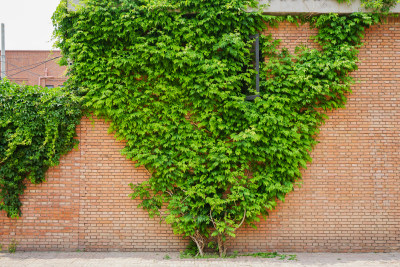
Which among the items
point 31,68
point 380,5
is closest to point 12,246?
point 380,5

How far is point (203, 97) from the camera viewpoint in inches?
236

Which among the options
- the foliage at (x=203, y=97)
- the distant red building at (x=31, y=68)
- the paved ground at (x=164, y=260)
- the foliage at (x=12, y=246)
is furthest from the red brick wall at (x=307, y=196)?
the distant red building at (x=31, y=68)

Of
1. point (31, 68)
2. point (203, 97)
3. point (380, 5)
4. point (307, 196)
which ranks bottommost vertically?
point (307, 196)

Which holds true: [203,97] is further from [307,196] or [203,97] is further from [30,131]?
[30,131]

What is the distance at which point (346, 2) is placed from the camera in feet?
19.9

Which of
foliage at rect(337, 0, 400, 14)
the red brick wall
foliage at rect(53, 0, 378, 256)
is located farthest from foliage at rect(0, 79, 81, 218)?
foliage at rect(337, 0, 400, 14)

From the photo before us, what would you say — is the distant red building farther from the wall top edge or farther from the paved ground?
the paved ground

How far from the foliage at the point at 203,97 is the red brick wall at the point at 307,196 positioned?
0.38 meters

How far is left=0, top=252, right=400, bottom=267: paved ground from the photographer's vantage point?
5.29 meters

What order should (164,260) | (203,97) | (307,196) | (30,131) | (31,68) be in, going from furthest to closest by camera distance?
1. (31,68)
2. (307,196)
3. (203,97)
4. (30,131)
5. (164,260)

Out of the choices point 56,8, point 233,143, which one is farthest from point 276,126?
point 56,8

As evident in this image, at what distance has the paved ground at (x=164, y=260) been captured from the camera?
5.29m

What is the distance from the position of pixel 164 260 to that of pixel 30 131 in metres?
3.91

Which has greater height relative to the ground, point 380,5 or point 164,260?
point 380,5
